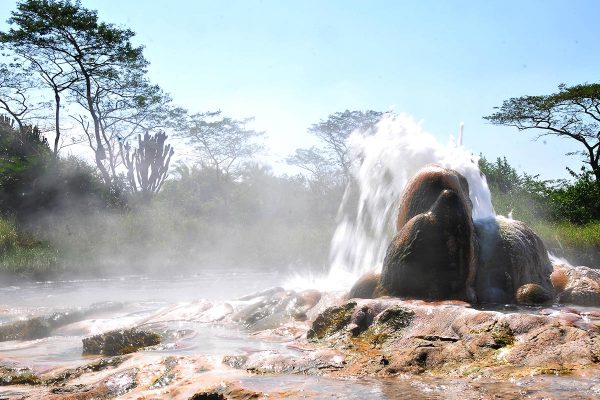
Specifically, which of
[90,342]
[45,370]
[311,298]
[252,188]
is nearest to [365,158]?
[311,298]

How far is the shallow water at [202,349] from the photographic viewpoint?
3.13 meters

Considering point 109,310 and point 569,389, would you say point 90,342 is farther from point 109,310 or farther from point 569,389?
point 569,389

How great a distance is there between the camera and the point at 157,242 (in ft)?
74.2

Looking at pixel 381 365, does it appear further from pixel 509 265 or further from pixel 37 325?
pixel 37 325

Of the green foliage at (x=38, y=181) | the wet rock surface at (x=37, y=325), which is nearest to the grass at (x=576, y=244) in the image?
the wet rock surface at (x=37, y=325)

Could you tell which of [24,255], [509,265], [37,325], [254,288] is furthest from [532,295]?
[24,255]

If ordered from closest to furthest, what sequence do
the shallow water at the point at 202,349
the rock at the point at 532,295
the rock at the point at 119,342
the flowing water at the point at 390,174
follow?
the shallow water at the point at 202,349 < the rock at the point at 119,342 < the rock at the point at 532,295 < the flowing water at the point at 390,174

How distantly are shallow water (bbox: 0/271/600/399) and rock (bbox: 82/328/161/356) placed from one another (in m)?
0.19

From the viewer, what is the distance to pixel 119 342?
19.3 ft

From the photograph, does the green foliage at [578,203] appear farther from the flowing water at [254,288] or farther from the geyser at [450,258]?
the geyser at [450,258]

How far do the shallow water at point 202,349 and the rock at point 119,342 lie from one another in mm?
190

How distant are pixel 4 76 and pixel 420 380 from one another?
27.1 meters

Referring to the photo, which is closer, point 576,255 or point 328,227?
point 576,255

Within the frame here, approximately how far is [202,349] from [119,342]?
3.35 feet
